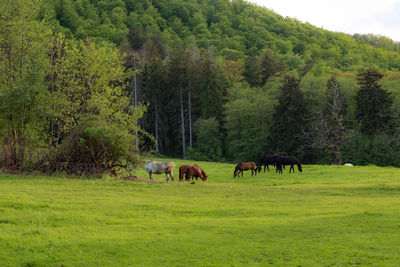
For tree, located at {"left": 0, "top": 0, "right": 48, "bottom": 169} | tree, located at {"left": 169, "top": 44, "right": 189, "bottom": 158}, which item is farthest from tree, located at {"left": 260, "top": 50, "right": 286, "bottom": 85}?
tree, located at {"left": 0, "top": 0, "right": 48, "bottom": 169}

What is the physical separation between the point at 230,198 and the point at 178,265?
10.5 m

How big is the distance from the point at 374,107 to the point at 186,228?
54.2 m

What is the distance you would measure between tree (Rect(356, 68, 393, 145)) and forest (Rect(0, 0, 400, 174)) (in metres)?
0.16

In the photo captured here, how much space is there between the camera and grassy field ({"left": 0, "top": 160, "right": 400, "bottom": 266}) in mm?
9320

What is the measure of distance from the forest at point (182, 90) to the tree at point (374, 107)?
163mm

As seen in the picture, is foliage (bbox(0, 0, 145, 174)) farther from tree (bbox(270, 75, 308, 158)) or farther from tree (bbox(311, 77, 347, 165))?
tree (bbox(270, 75, 308, 158))

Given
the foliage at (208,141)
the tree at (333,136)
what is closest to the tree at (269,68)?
the foliage at (208,141)

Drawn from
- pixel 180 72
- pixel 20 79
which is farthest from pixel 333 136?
pixel 20 79

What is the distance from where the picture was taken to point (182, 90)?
8206 centimetres

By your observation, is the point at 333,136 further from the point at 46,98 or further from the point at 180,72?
the point at 46,98

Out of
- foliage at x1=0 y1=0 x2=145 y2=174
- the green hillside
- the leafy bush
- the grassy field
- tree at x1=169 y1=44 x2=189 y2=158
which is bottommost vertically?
the grassy field

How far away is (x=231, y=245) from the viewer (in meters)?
10.3

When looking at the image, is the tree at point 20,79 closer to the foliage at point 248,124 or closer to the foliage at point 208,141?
the foliage at point 248,124

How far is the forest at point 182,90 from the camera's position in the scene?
2659 cm
